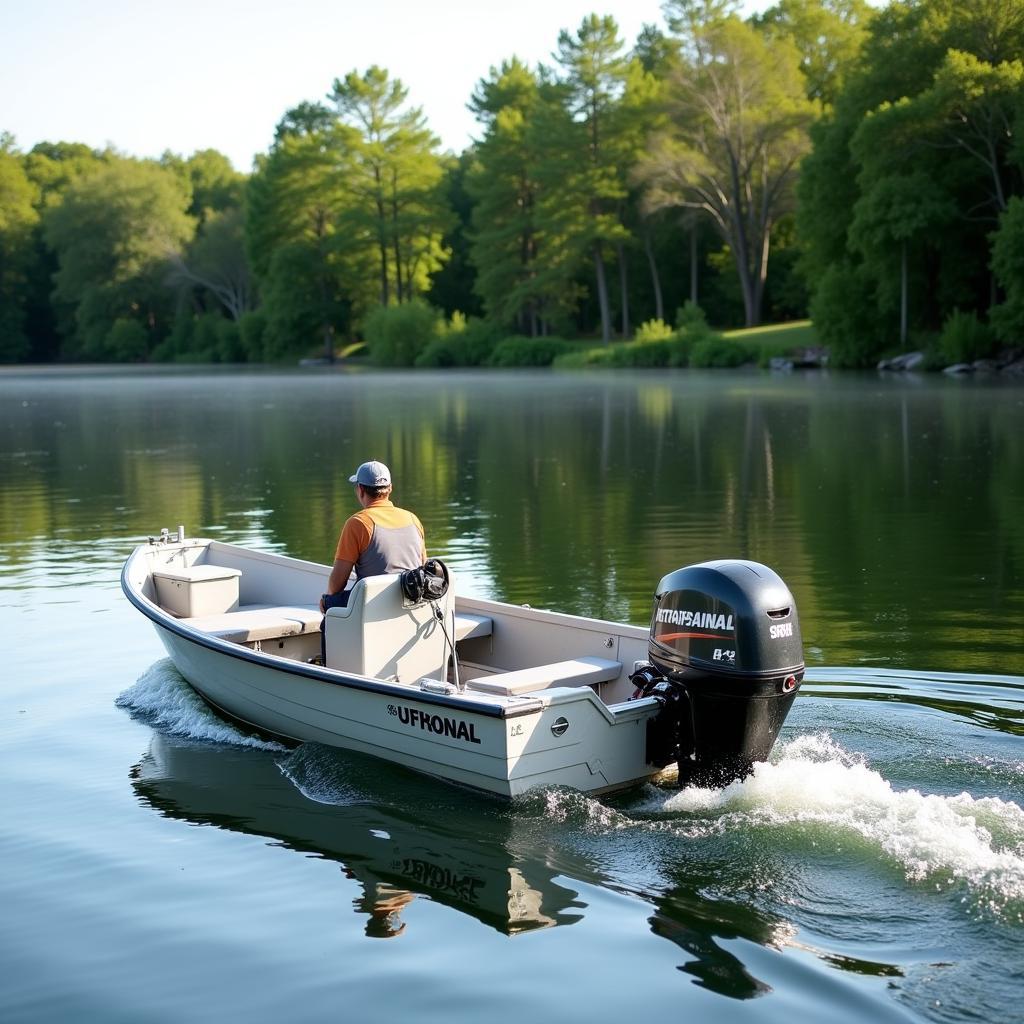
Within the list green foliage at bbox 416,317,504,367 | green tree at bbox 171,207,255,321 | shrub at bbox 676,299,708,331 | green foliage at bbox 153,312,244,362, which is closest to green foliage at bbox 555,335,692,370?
shrub at bbox 676,299,708,331

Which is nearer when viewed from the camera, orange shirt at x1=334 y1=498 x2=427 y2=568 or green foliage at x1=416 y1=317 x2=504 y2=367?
orange shirt at x1=334 y1=498 x2=427 y2=568

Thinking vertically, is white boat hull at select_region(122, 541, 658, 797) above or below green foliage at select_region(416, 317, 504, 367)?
below

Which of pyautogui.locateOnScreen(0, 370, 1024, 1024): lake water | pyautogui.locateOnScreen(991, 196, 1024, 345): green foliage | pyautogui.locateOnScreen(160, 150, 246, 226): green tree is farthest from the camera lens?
pyautogui.locateOnScreen(160, 150, 246, 226): green tree

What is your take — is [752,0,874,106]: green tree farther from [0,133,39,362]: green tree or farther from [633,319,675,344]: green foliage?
[0,133,39,362]: green tree

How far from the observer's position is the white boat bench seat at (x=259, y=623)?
9.52 m

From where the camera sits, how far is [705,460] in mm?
23922

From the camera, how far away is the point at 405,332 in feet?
245

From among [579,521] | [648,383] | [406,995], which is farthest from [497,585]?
[648,383]

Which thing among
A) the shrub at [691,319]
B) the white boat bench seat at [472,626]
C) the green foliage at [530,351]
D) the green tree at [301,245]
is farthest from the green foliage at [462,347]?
the white boat bench seat at [472,626]

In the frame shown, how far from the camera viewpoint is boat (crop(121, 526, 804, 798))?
22.9 feet

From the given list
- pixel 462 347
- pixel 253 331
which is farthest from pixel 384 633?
pixel 253 331

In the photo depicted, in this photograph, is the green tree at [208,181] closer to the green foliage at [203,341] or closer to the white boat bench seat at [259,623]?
the green foliage at [203,341]

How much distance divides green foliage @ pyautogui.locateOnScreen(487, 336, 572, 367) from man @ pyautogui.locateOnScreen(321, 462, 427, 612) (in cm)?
6262

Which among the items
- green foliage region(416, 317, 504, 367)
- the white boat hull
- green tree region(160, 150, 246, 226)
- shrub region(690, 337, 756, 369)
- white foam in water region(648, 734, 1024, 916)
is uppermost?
green tree region(160, 150, 246, 226)
